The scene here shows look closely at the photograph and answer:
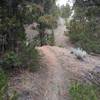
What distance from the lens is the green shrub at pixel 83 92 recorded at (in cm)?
890

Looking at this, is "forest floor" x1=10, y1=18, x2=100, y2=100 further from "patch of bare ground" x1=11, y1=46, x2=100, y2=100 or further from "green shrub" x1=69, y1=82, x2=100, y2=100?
"green shrub" x1=69, y1=82, x2=100, y2=100

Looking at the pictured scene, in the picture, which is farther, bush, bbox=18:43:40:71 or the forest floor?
bush, bbox=18:43:40:71

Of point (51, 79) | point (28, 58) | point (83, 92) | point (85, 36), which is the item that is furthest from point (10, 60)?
point (85, 36)

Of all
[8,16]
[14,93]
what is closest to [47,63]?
[8,16]

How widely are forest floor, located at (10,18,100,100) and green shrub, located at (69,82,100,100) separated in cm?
21

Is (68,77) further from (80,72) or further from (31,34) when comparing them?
(31,34)

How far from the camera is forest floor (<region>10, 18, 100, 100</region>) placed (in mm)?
8594

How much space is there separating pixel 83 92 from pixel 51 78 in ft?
4.71

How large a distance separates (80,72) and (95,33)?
37.7ft

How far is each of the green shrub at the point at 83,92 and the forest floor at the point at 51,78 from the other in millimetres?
209

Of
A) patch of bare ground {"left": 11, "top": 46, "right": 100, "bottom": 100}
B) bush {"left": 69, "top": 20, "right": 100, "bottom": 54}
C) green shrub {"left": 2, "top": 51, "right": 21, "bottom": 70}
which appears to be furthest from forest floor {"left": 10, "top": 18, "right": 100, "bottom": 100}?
bush {"left": 69, "top": 20, "right": 100, "bottom": 54}

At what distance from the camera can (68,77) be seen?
10484 millimetres

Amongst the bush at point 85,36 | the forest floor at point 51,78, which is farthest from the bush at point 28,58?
the bush at point 85,36

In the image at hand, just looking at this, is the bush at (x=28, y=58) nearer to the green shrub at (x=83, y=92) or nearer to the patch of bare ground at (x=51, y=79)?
the patch of bare ground at (x=51, y=79)
